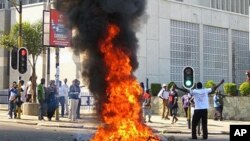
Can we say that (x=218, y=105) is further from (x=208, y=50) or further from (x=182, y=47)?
(x=208, y=50)

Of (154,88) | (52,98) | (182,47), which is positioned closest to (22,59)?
(52,98)

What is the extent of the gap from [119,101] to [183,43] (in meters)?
23.5

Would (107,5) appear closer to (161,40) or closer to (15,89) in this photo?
(15,89)

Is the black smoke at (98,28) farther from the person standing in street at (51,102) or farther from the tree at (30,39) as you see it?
the tree at (30,39)

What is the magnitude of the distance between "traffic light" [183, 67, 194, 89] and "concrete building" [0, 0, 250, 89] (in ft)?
40.2

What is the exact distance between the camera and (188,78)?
54.7 feet

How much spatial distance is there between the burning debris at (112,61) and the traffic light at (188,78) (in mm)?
5972

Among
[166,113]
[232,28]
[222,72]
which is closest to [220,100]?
[166,113]

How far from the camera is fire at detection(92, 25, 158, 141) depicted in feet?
34.3

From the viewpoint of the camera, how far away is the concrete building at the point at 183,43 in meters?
31.8

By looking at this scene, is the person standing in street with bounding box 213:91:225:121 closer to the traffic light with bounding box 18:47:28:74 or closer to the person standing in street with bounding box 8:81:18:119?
the traffic light with bounding box 18:47:28:74

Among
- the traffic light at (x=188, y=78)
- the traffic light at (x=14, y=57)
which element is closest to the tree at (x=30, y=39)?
the traffic light at (x=14, y=57)

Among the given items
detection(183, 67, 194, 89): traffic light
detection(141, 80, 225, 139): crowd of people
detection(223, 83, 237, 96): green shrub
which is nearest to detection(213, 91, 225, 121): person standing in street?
detection(141, 80, 225, 139): crowd of people

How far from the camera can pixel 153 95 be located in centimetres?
2922
